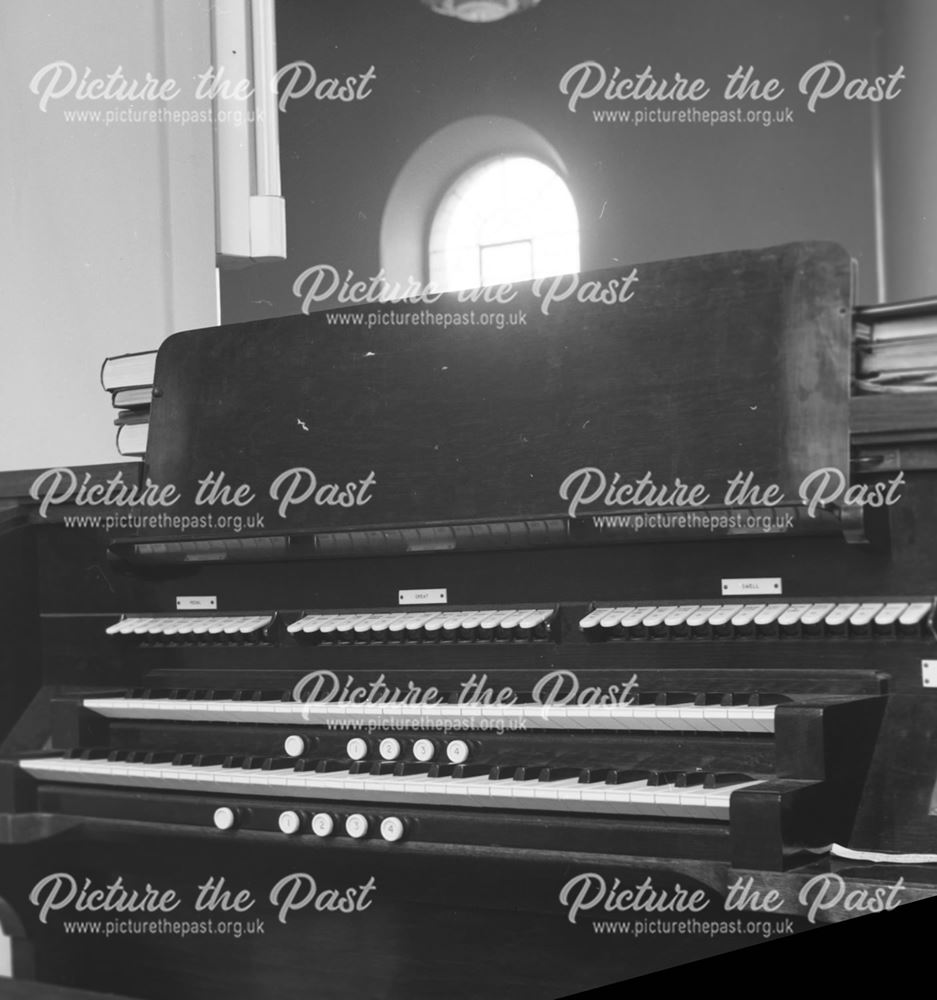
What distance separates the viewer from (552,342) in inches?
92.5

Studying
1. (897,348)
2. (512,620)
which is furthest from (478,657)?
(897,348)

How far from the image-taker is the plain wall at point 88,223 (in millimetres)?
3932

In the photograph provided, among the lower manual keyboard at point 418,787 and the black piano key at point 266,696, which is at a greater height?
the black piano key at point 266,696

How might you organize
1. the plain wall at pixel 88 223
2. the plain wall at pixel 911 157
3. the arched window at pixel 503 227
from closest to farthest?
the plain wall at pixel 88 223 → the plain wall at pixel 911 157 → the arched window at pixel 503 227

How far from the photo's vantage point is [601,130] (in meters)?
6.64

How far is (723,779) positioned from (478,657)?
53cm

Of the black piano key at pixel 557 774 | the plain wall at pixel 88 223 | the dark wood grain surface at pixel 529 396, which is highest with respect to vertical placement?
the plain wall at pixel 88 223

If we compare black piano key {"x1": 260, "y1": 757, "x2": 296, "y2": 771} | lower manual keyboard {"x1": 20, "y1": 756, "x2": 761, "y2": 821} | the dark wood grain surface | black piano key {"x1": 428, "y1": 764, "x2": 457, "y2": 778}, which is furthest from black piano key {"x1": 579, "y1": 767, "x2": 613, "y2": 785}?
black piano key {"x1": 260, "y1": 757, "x2": 296, "y2": 771}

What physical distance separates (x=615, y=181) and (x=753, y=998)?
5.16m

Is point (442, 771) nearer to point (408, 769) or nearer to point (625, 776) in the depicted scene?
point (408, 769)

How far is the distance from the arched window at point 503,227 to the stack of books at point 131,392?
12.2 feet

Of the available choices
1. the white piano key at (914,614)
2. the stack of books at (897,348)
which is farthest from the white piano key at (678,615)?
the stack of books at (897,348)

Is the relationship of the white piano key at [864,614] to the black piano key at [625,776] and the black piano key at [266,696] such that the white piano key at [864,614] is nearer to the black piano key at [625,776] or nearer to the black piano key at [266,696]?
the black piano key at [625,776]

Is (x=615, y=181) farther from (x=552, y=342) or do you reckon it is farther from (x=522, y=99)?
(x=552, y=342)
